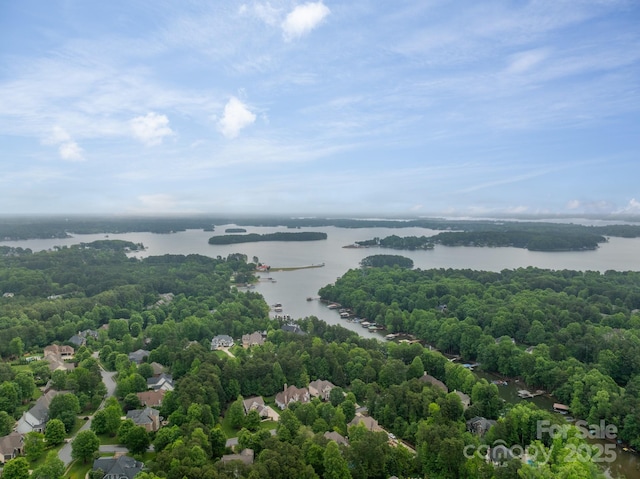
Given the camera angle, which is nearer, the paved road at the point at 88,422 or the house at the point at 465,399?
the paved road at the point at 88,422

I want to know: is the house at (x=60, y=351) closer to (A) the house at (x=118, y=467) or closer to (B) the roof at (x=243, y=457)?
(A) the house at (x=118, y=467)

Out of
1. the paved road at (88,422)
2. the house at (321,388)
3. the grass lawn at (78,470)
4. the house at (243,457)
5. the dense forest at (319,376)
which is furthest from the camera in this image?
the house at (321,388)

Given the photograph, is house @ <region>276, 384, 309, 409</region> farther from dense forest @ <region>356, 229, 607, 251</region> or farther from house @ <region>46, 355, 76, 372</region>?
dense forest @ <region>356, 229, 607, 251</region>

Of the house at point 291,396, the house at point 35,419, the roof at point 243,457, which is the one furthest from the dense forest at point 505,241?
the roof at point 243,457

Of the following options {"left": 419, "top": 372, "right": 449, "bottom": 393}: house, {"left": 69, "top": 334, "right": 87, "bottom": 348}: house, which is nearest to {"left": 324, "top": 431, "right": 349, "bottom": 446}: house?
{"left": 419, "top": 372, "right": 449, "bottom": 393}: house

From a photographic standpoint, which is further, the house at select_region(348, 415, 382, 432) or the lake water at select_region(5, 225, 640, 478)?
Answer: the lake water at select_region(5, 225, 640, 478)

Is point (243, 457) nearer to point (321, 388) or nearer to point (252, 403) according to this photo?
point (252, 403)


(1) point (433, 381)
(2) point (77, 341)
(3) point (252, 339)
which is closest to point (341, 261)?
(3) point (252, 339)
